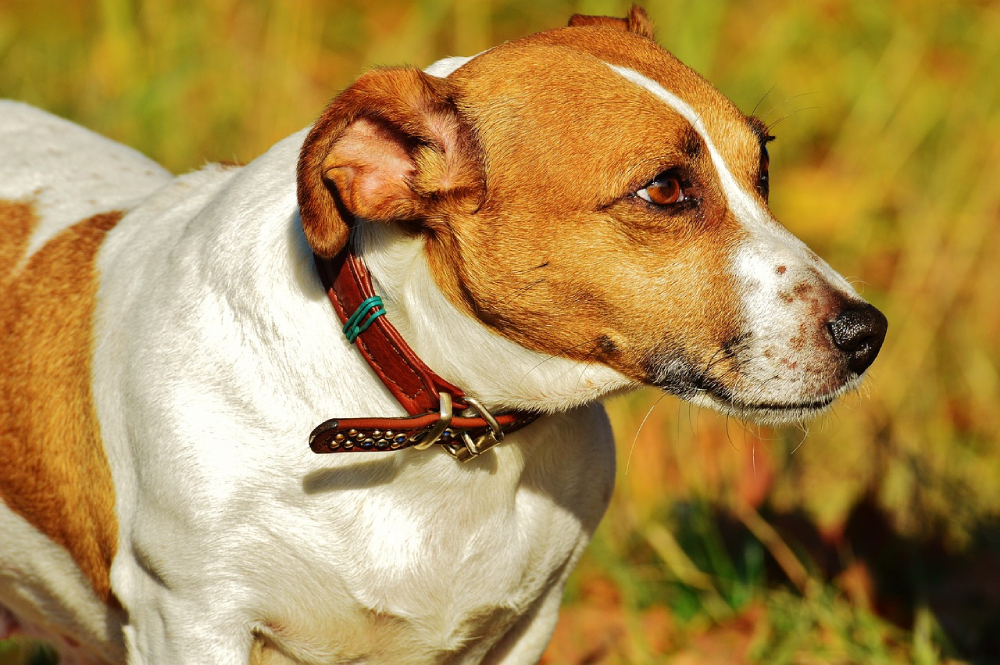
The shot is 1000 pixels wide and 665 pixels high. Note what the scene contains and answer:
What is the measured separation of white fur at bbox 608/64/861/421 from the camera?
2553mm

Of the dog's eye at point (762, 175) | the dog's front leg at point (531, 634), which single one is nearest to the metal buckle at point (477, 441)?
the dog's front leg at point (531, 634)

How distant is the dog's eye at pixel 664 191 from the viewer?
2.59m

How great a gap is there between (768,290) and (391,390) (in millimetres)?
852

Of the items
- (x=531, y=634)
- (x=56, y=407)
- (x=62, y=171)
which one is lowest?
(x=531, y=634)

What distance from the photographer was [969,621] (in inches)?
163

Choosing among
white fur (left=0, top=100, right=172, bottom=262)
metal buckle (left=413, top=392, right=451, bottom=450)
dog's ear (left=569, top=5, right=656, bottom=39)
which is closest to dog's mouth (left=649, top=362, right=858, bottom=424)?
metal buckle (left=413, top=392, right=451, bottom=450)

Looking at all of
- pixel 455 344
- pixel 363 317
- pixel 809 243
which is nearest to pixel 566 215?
pixel 455 344

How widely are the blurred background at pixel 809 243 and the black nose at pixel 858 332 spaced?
0.53 metres

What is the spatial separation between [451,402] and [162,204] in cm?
107

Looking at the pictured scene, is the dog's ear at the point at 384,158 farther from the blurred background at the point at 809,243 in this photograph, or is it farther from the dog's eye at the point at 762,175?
the blurred background at the point at 809,243

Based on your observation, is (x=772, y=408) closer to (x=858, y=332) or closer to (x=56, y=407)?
(x=858, y=332)

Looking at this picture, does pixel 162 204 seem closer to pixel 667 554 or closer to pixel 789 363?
pixel 789 363

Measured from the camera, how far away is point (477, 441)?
2.73 meters

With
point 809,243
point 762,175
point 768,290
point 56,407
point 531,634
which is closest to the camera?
point 768,290
